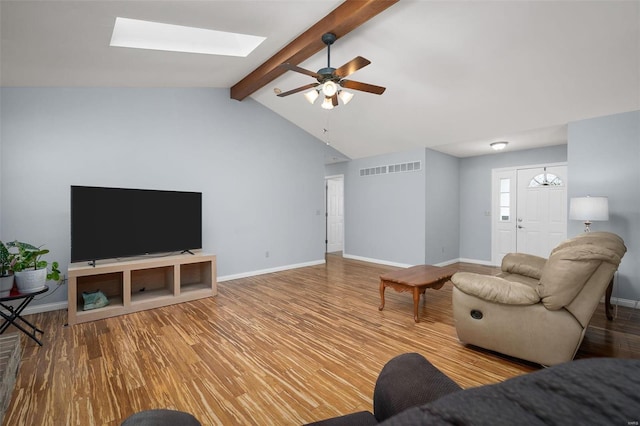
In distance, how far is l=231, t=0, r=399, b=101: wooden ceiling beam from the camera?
9.36 feet

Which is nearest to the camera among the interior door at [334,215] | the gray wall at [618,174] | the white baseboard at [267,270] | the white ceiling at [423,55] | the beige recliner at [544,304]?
the beige recliner at [544,304]

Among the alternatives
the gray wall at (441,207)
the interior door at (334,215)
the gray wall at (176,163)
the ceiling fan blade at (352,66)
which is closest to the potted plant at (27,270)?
the gray wall at (176,163)

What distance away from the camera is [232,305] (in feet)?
12.7

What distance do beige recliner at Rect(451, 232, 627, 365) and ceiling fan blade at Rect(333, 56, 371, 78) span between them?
210cm

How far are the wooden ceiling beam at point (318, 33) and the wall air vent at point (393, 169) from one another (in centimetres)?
320

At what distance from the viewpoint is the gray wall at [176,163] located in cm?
351

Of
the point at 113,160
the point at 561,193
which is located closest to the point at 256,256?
the point at 113,160

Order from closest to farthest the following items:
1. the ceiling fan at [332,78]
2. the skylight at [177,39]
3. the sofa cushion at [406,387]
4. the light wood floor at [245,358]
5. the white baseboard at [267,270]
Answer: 1. the sofa cushion at [406,387]
2. the light wood floor at [245,358]
3. the ceiling fan at [332,78]
4. the skylight at [177,39]
5. the white baseboard at [267,270]

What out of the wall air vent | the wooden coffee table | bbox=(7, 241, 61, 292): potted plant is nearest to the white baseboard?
the wall air vent

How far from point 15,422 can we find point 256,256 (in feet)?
→ 12.7

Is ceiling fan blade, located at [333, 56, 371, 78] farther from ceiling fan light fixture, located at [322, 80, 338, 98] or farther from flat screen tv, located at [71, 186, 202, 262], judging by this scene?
flat screen tv, located at [71, 186, 202, 262]

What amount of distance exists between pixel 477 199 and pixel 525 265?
11.4 feet

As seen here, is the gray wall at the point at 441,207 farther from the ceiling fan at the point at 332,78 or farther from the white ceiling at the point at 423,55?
the ceiling fan at the point at 332,78

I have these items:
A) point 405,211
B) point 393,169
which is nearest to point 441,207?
point 405,211
